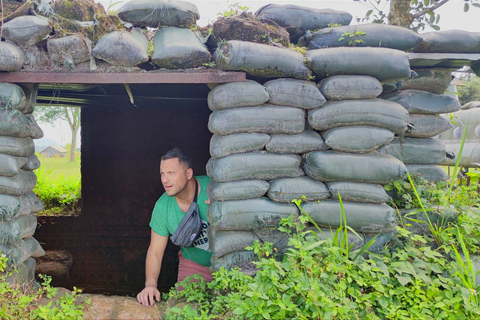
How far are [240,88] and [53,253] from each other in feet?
14.6

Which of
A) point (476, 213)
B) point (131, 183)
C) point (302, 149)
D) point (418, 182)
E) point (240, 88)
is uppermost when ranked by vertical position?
point (240, 88)

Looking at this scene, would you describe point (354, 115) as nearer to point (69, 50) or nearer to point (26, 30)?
point (69, 50)

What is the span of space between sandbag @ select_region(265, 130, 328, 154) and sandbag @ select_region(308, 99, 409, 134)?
0.34ft

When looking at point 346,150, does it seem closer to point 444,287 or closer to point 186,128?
point 444,287

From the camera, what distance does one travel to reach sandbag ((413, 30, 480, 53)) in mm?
3230

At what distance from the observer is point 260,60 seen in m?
2.86

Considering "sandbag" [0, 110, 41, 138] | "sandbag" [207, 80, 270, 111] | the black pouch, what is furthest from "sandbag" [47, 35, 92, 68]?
the black pouch

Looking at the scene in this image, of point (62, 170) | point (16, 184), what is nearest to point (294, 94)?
point (16, 184)

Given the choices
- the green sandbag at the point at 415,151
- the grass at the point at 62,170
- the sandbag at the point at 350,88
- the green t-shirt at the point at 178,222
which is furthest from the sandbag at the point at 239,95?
the grass at the point at 62,170

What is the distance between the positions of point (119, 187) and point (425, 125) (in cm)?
436

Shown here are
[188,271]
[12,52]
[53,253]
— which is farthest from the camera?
[53,253]

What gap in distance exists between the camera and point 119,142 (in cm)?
583

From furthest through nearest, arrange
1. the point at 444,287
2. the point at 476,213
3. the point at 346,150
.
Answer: the point at 476,213 → the point at 346,150 → the point at 444,287

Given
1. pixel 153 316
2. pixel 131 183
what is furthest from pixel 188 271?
pixel 131 183
